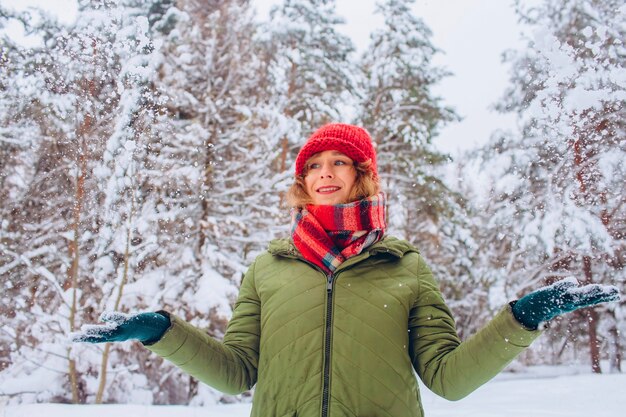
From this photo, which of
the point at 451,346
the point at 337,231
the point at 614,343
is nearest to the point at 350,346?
the point at 451,346

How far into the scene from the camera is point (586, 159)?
5836 millimetres

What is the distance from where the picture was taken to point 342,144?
2062 mm

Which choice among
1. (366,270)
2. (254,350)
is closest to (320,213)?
(366,270)

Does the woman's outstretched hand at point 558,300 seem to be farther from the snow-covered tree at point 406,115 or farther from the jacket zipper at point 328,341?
the snow-covered tree at point 406,115

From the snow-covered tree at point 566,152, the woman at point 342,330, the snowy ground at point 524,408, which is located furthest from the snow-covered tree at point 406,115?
the woman at point 342,330

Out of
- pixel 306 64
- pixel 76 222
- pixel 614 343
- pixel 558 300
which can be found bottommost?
pixel 558 300

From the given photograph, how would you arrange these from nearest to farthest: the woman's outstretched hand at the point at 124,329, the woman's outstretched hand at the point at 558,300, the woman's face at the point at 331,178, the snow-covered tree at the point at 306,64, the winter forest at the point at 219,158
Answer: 1. the woman's outstretched hand at the point at 558,300
2. the woman's outstretched hand at the point at 124,329
3. the woman's face at the point at 331,178
4. the winter forest at the point at 219,158
5. the snow-covered tree at the point at 306,64

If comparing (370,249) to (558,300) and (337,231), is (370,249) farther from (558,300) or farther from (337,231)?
(558,300)

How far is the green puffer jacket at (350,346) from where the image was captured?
1498 millimetres

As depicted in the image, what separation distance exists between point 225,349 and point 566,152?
6.26 meters

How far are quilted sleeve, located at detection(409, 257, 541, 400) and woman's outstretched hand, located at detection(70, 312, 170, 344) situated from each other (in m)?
0.93

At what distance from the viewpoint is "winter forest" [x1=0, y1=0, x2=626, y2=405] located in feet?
22.7

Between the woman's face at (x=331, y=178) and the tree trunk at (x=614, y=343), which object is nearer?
the woman's face at (x=331, y=178)

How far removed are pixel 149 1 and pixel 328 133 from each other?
12416 millimetres
